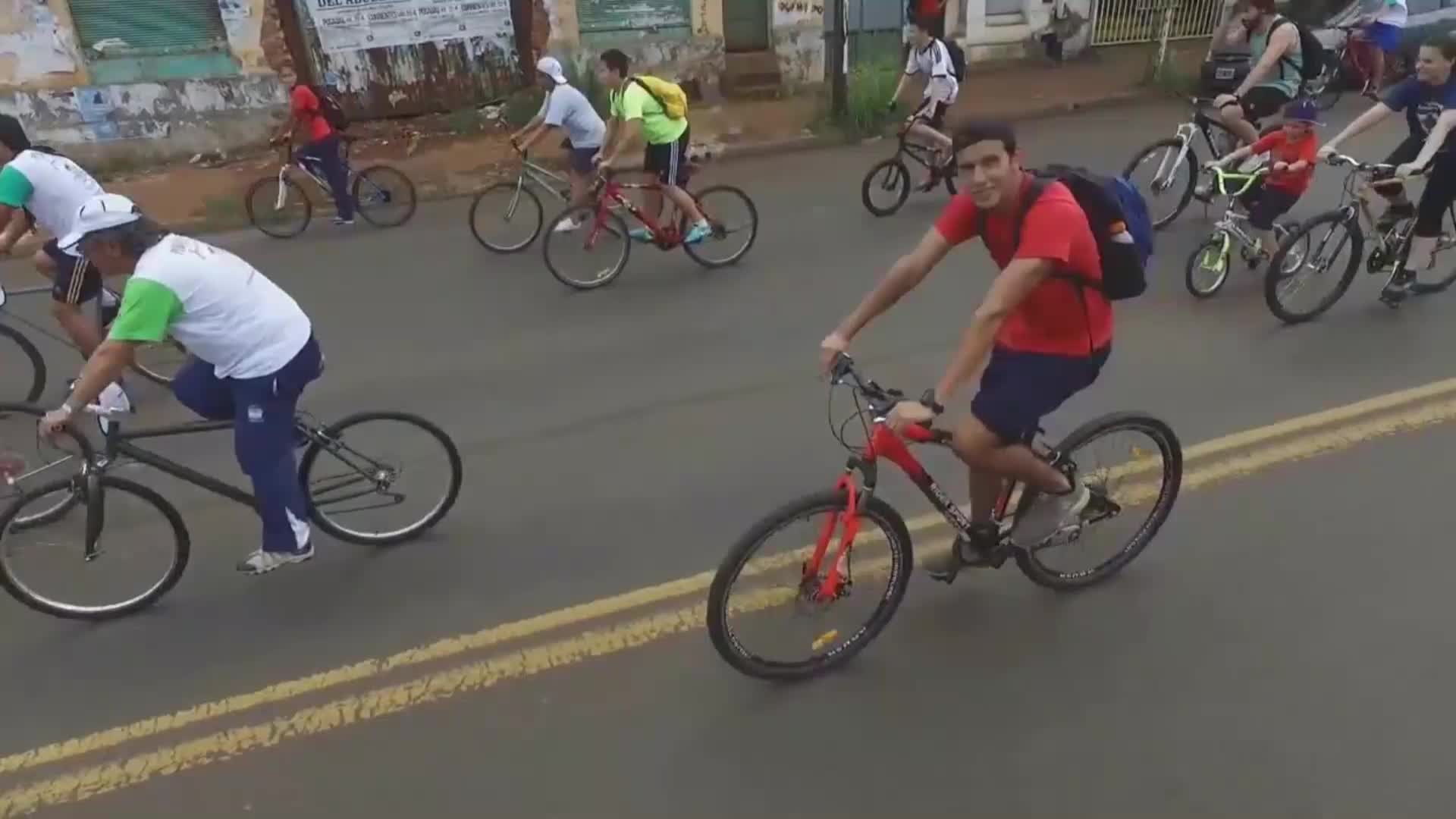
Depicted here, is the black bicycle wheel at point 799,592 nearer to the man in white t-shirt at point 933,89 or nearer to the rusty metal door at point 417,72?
the man in white t-shirt at point 933,89

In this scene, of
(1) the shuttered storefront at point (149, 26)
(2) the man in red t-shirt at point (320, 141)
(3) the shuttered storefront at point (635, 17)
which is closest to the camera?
(2) the man in red t-shirt at point (320, 141)

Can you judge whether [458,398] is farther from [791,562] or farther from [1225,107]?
[1225,107]

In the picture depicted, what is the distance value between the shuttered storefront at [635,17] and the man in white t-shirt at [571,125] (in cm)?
513

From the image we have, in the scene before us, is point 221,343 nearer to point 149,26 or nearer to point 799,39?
point 149,26

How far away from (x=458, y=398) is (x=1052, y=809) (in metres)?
4.09

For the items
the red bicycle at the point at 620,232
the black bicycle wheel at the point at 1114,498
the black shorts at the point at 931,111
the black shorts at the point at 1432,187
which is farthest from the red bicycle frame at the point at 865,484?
the black shorts at the point at 931,111

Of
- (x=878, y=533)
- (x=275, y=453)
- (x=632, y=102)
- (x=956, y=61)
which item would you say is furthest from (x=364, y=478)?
(x=956, y=61)

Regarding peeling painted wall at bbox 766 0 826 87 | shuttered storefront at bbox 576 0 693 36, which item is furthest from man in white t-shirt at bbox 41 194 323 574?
peeling painted wall at bbox 766 0 826 87

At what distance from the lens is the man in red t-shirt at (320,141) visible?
8781mm

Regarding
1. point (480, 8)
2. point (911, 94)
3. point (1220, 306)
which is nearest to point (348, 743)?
point (1220, 306)

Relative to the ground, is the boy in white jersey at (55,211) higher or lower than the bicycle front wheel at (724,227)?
higher

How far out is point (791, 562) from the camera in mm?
3547

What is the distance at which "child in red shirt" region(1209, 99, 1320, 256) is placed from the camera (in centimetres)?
668

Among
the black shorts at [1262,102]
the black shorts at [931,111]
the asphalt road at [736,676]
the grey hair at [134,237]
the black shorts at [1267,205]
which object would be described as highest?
the grey hair at [134,237]
